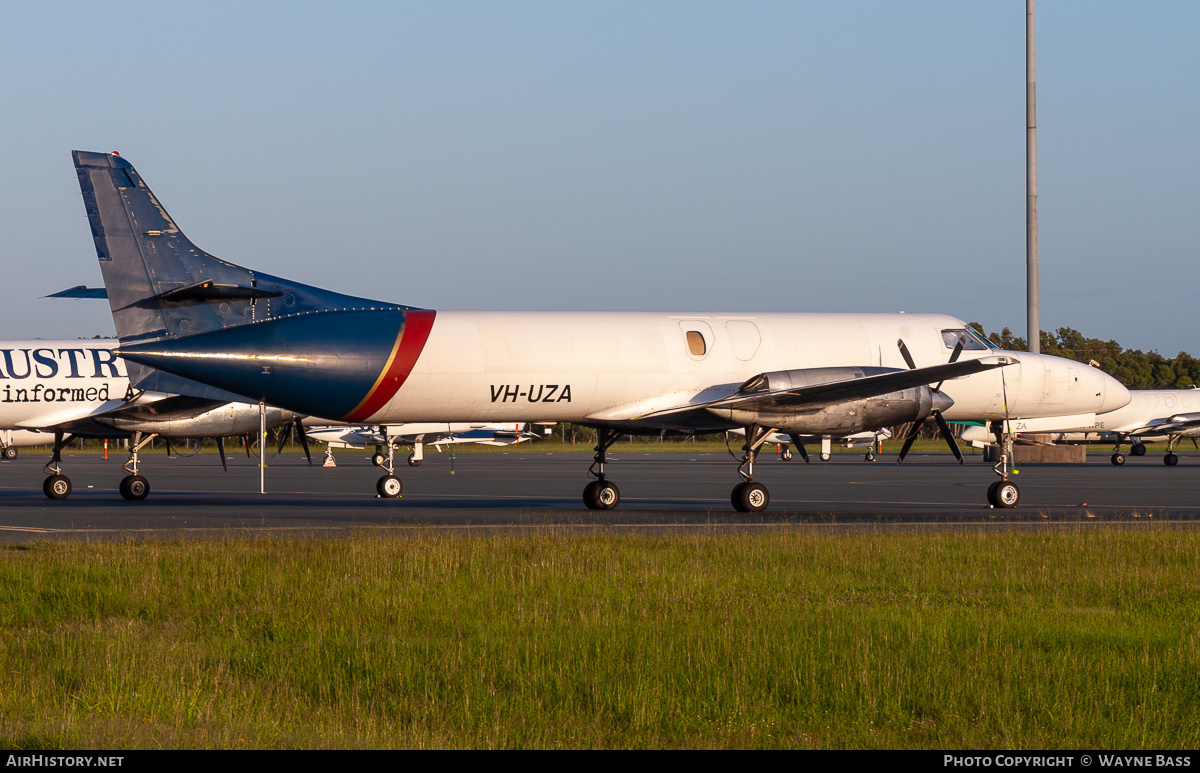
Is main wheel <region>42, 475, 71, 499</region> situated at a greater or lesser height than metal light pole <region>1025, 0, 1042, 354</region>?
lesser

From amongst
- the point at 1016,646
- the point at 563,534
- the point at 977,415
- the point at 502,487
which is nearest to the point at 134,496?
the point at 502,487

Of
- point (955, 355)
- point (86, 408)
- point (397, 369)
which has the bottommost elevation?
point (86, 408)

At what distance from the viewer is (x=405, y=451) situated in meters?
79.9

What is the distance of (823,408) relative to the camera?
24.0 meters

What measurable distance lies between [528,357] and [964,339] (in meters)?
9.34

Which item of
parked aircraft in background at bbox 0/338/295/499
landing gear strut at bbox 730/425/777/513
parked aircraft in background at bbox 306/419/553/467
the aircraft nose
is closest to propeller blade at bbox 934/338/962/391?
landing gear strut at bbox 730/425/777/513

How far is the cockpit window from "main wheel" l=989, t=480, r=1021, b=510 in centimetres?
287

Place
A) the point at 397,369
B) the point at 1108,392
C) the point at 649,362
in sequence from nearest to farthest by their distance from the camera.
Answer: the point at 397,369 → the point at 649,362 → the point at 1108,392

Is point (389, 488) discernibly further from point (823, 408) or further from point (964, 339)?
point (964, 339)

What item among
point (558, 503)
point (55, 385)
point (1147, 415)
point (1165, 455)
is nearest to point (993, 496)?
point (558, 503)

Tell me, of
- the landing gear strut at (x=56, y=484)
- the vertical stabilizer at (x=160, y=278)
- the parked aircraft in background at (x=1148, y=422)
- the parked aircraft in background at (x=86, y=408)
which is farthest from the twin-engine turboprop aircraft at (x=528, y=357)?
the parked aircraft in background at (x=1148, y=422)

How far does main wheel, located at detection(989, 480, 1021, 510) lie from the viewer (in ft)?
83.1

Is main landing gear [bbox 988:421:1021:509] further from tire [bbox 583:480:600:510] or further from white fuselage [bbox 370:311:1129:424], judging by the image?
tire [bbox 583:480:600:510]

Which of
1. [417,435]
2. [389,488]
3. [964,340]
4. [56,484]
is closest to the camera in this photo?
[964,340]
